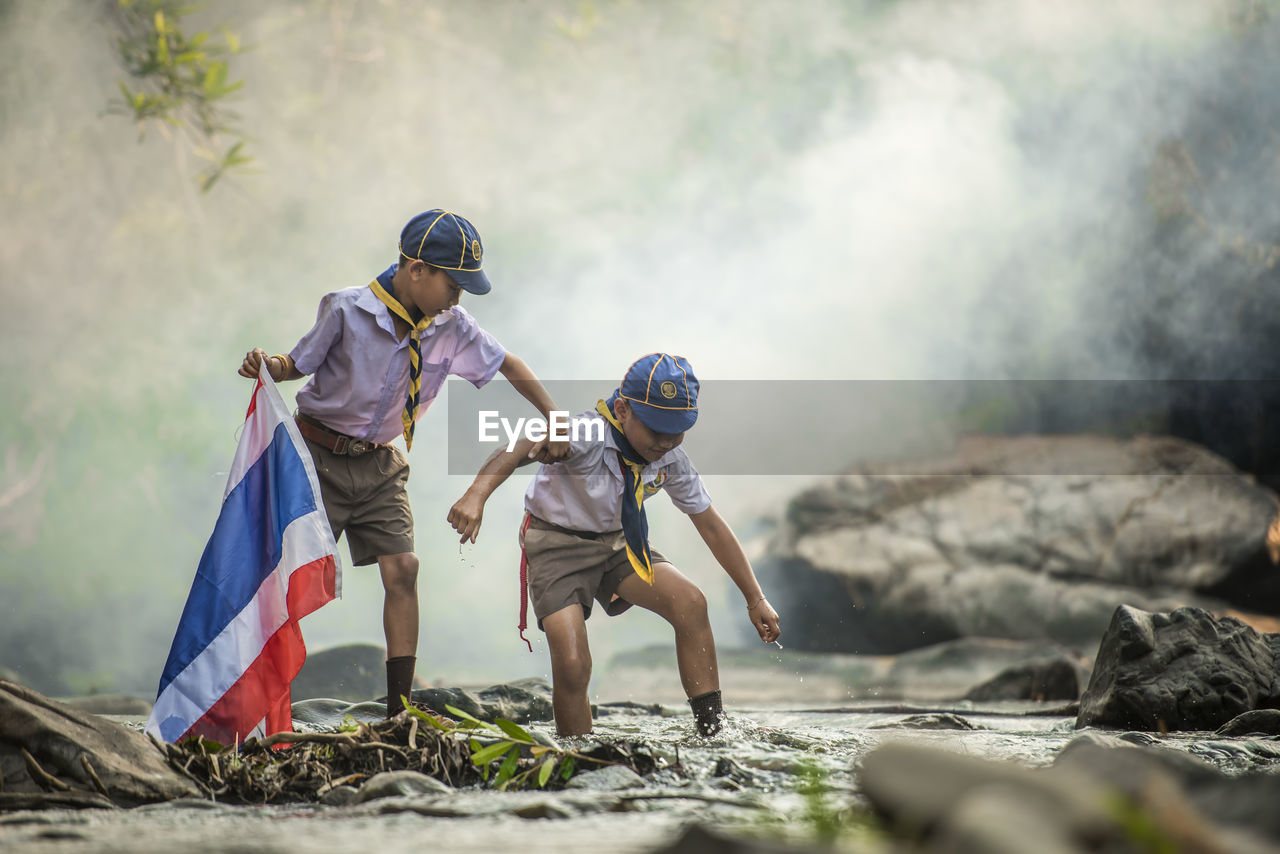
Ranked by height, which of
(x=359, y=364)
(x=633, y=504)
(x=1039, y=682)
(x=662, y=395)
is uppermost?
(x=359, y=364)

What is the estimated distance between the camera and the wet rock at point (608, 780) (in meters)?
2.27

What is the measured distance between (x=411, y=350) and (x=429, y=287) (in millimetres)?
212

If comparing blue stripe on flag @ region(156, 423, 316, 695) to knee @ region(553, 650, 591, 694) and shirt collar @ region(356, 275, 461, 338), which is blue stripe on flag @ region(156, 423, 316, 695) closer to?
shirt collar @ region(356, 275, 461, 338)

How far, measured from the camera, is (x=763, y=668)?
7043 millimetres

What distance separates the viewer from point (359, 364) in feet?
10.8

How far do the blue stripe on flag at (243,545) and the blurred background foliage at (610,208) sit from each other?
12.6 ft

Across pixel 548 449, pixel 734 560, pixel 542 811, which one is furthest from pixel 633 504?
pixel 542 811

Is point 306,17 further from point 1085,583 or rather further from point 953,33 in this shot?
point 1085,583

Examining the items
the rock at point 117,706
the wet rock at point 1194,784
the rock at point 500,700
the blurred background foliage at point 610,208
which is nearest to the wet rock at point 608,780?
the wet rock at point 1194,784

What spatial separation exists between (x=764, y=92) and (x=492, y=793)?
622 centimetres

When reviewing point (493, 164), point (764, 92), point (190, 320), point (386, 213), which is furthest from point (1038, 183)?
point (190, 320)

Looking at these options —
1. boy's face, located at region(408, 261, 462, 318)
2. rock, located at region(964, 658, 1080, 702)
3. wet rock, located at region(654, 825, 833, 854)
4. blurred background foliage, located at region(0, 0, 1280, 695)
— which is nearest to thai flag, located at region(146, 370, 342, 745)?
boy's face, located at region(408, 261, 462, 318)

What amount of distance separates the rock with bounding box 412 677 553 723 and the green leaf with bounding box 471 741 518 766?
1.64 metres

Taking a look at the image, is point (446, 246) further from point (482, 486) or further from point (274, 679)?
point (274, 679)
